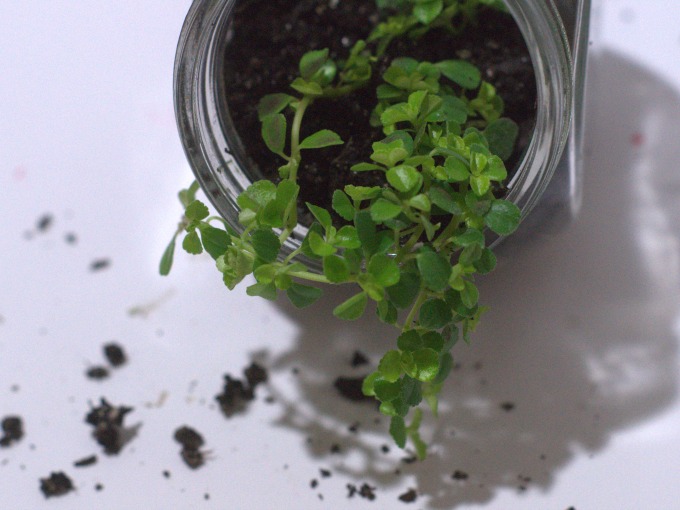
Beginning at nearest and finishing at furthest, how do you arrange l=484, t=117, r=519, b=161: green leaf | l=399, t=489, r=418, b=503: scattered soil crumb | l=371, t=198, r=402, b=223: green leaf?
l=371, t=198, r=402, b=223: green leaf → l=484, t=117, r=519, b=161: green leaf → l=399, t=489, r=418, b=503: scattered soil crumb

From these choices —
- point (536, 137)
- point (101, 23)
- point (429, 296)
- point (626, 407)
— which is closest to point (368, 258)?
point (429, 296)

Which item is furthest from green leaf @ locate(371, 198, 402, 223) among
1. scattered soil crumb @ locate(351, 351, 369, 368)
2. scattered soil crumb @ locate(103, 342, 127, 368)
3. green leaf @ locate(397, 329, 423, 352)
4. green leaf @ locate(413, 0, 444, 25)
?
scattered soil crumb @ locate(103, 342, 127, 368)

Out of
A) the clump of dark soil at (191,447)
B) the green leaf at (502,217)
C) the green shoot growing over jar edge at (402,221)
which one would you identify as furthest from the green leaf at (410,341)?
the clump of dark soil at (191,447)

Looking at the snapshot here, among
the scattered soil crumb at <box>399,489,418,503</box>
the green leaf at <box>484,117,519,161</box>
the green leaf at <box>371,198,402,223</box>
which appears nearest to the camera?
the green leaf at <box>371,198,402,223</box>

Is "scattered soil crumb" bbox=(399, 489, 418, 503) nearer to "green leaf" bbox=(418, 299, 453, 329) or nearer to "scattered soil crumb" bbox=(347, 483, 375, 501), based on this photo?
"scattered soil crumb" bbox=(347, 483, 375, 501)

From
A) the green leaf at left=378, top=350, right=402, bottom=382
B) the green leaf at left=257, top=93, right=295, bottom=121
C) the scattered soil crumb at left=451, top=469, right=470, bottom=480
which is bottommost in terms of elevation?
the green leaf at left=378, top=350, right=402, bottom=382

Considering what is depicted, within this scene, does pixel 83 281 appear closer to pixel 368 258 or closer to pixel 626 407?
pixel 368 258

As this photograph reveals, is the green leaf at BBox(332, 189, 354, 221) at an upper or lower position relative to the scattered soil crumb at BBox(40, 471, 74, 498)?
upper
